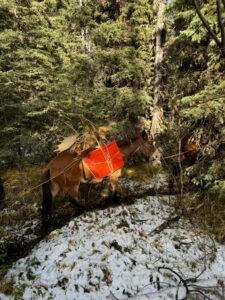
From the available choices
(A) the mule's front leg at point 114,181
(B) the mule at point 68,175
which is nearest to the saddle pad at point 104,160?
(B) the mule at point 68,175

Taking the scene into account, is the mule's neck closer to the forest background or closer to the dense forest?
the dense forest

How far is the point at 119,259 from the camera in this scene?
5488 mm

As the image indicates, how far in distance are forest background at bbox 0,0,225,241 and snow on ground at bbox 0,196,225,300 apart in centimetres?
95

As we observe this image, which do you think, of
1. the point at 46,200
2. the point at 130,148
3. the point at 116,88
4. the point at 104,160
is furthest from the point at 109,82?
the point at 46,200

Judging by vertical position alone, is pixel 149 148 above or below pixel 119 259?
above

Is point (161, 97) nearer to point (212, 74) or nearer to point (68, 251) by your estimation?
point (212, 74)

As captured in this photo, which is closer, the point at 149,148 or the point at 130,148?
the point at 130,148

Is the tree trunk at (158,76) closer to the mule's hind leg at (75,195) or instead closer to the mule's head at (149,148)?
the mule's head at (149,148)

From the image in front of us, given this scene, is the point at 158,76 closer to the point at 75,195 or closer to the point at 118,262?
the point at 75,195

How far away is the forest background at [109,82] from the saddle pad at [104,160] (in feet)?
3.45

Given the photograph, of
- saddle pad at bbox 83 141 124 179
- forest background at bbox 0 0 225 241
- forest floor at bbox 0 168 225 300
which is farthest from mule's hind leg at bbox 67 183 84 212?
forest background at bbox 0 0 225 241

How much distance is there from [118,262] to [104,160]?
192cm

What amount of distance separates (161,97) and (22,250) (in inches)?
210

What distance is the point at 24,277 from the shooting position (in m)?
5.25
